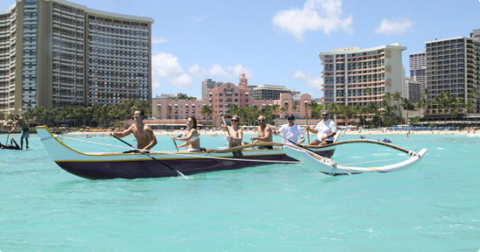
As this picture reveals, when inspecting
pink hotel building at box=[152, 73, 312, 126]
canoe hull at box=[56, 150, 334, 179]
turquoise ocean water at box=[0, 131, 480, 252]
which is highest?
pink hotel building at box=[152, 73, 312, 126]

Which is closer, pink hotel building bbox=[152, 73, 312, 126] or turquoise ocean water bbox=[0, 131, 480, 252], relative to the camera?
turquoise ocean water bbox=[0, 131, 480, 252]

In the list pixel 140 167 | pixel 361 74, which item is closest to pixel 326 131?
pixel 140 167

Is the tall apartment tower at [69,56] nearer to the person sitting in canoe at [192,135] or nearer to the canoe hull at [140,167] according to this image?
the canoe hull at [140,167]

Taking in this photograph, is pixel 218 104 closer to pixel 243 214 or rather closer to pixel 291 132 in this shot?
pixel 291 132

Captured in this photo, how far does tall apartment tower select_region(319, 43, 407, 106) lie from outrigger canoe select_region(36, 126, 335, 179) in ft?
359

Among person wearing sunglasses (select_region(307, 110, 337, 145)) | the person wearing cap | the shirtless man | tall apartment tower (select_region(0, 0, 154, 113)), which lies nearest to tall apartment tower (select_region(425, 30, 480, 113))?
tall apartment tower (select_region(0, 0, 154, 113))

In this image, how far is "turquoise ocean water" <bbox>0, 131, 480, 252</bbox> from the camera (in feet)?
20.0

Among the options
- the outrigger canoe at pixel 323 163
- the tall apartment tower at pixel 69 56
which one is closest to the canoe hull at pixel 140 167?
the outrigger canoe at pixel 323 163

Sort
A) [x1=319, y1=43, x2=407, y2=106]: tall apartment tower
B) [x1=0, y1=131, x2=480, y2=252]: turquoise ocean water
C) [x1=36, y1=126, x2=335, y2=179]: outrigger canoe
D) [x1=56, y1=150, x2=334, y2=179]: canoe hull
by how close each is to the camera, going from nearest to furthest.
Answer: [x1=0, y1=131, x2=480, y2=252]: turquoise ocean water, [x1=36, y1=126, x2=335, y2=179]: outrigger canoe, [x1=56, y1=150, x2=334, y2=179]: canoe hull, [x1=319, y1=43, x2=407, y2=106]: tall apartment tower

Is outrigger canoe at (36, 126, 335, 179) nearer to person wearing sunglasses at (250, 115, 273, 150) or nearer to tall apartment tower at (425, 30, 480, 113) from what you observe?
person wearing sunglasses at (250, 115, 273, 150)

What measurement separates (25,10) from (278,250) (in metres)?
125

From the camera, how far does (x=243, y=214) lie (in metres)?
7.71

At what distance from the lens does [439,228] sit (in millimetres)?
6695

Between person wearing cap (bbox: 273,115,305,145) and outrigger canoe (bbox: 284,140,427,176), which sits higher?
person wearing cap (bbox: 273,115,305,145)
